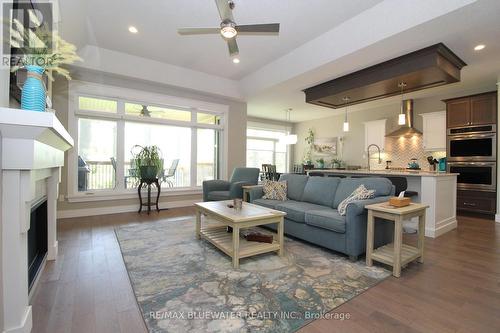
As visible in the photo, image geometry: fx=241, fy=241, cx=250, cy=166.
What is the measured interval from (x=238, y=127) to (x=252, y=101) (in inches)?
30.8

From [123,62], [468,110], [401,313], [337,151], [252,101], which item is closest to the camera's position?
[401,313]

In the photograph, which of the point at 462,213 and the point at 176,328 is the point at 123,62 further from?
the point at 462,213

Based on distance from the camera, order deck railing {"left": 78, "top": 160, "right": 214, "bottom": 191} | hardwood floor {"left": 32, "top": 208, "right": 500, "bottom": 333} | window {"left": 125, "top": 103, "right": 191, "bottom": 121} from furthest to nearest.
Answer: window {"left": 125, "top": 103, "right": 191, "bottom": 121} < deck railing {"left": 78, "top": 160, "right": 214, "bottom": 191} < hardwood floor {"left": 32, "top": 208, "right": 500, "bottom": 333}

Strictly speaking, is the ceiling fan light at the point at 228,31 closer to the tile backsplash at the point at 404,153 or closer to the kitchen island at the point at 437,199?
the kitchen island at the point at 437,199

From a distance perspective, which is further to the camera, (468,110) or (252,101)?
(252,101)

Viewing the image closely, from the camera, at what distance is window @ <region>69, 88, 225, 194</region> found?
466 centimetres

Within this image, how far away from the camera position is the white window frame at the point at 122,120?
447cm

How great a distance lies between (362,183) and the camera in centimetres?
Result: 321

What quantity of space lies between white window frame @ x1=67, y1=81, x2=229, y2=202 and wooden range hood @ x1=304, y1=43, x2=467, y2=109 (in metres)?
2.66

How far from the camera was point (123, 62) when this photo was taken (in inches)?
179

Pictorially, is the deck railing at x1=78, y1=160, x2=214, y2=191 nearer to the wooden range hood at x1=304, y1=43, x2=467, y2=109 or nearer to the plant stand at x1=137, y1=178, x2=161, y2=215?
the plant stand at x1=137, y1=178, x2=161, y2=215

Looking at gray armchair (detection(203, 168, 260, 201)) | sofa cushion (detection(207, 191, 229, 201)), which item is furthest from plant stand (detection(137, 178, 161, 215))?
sofa cushion (detection(207, 191, 229, 201))

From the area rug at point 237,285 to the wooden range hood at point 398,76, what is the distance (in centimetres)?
290

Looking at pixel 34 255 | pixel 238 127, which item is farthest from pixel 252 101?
pixel 34 255
